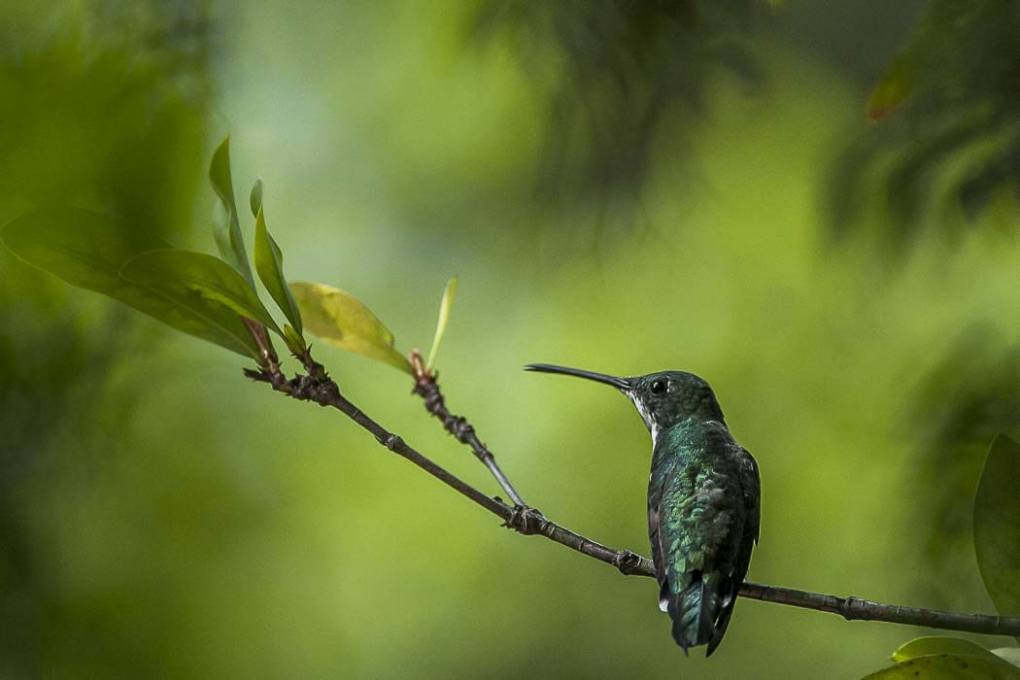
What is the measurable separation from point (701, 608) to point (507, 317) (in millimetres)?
2065

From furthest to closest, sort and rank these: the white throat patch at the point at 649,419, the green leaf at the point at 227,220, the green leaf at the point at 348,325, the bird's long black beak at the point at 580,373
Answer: the white throat patch at the point at 649,419 → the bird's long black beak at the point at 580,373 → the green leaf at the point at 348,325 → the green leaf at the point at 227,220

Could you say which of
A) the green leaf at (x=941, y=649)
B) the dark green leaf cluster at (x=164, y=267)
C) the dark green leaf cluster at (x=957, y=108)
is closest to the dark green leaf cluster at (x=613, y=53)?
the dark green leaf cluster at (x=957, y=108)

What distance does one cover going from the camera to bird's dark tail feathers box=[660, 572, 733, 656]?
0.92 m

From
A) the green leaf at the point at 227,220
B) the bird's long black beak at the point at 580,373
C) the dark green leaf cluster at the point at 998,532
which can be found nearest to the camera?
the dark green leaf cluster at the point at 998,532

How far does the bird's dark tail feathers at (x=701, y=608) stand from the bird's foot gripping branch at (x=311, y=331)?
2cm

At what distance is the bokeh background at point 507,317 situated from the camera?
4.33ft

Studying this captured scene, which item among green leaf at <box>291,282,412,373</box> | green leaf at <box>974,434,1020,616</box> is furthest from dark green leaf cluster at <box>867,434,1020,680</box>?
green leaf at <box>291,282,412,373</box>

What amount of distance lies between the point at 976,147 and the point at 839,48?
990mm

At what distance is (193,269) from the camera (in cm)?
90

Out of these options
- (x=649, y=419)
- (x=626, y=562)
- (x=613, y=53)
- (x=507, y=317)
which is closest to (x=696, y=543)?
(x=626, y=562)

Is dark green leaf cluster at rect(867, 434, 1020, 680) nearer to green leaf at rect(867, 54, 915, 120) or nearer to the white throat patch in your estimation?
green leaf at rect(867, 54, 915, 120)

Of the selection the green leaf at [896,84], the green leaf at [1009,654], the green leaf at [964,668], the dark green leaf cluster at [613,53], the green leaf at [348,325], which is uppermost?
the dark green leaf cluster at [613,53]

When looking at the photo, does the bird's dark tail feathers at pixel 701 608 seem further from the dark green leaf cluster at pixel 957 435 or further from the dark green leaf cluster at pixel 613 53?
the dark green leaf cluster at pixel 613 53

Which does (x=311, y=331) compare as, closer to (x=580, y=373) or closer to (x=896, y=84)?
(x=580, y=373)
